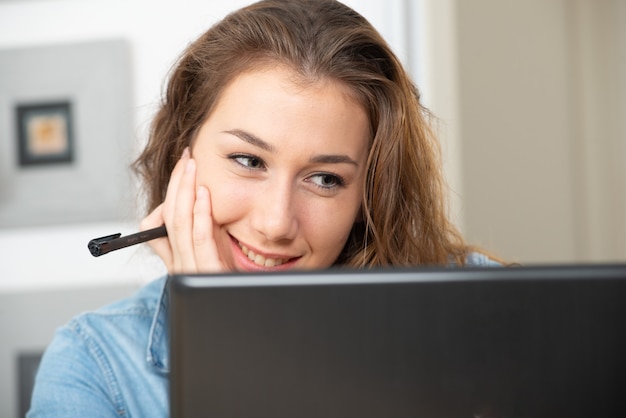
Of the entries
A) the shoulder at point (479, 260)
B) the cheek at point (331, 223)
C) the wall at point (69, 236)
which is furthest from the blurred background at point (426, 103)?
the cheek at point (331, 223)

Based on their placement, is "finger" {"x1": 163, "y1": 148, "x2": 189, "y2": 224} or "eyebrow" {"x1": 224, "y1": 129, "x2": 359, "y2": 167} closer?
"eyebrow" {"x1": 224, "y1": 129, "x2": 359, "y2": 167}

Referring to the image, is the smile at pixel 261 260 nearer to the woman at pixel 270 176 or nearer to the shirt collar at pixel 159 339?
the woman at pixel 270 176

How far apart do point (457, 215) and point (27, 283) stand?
1.48 metres

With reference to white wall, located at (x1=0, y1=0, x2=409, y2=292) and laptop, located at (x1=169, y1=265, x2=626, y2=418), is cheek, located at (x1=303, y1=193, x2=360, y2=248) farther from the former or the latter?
white wall, located at (x1=0, y1=0, x2=409, y2=292)

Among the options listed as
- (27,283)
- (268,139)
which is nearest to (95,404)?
(268,139)

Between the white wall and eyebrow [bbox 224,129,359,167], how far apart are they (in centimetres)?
129

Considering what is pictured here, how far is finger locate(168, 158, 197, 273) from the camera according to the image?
1.14 meters

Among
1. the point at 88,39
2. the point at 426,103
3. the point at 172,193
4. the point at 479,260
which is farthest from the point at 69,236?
the point at 479,260

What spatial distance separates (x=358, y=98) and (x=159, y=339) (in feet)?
1.63

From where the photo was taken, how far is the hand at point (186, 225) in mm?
1127

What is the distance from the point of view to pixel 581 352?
451mm

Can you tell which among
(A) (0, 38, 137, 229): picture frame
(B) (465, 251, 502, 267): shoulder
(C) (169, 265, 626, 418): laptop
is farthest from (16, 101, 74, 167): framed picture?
(C) (169, 265, 626, 418): laptop

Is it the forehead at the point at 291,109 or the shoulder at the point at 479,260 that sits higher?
the forehead at the point at 291,109

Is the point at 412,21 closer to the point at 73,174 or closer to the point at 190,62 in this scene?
the point at 190,62
